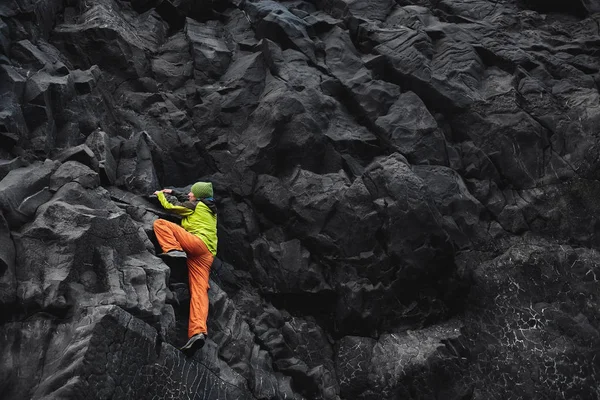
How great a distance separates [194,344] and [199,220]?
3588 millimetres

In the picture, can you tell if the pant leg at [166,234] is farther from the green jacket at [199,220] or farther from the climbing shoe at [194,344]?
the climbing shoe at [194,344]

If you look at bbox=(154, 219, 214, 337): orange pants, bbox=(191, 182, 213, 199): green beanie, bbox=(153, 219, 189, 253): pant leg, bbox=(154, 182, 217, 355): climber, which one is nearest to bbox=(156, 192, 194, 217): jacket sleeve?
bbox=(154, 182, 217, 355): climber

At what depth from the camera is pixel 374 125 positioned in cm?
1788

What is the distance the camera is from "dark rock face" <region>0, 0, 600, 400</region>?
10867 millimetres

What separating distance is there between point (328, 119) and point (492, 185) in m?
5.94

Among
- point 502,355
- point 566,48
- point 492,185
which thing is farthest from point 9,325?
point 566,48

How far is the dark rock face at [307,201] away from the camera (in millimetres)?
10867

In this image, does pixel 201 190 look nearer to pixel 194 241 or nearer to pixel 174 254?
pixel 194 241

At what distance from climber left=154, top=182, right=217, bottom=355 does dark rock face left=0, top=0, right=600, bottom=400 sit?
1.25ft

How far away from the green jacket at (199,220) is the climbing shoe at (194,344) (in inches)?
104

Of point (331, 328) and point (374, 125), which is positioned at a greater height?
point (374, 125)

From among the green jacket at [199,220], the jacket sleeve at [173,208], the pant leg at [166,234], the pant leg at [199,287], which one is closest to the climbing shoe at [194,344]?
the pant leg at [199,287]

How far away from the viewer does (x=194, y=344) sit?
37.1 ft

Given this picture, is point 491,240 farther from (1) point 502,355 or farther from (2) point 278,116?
(2) point 278,116
